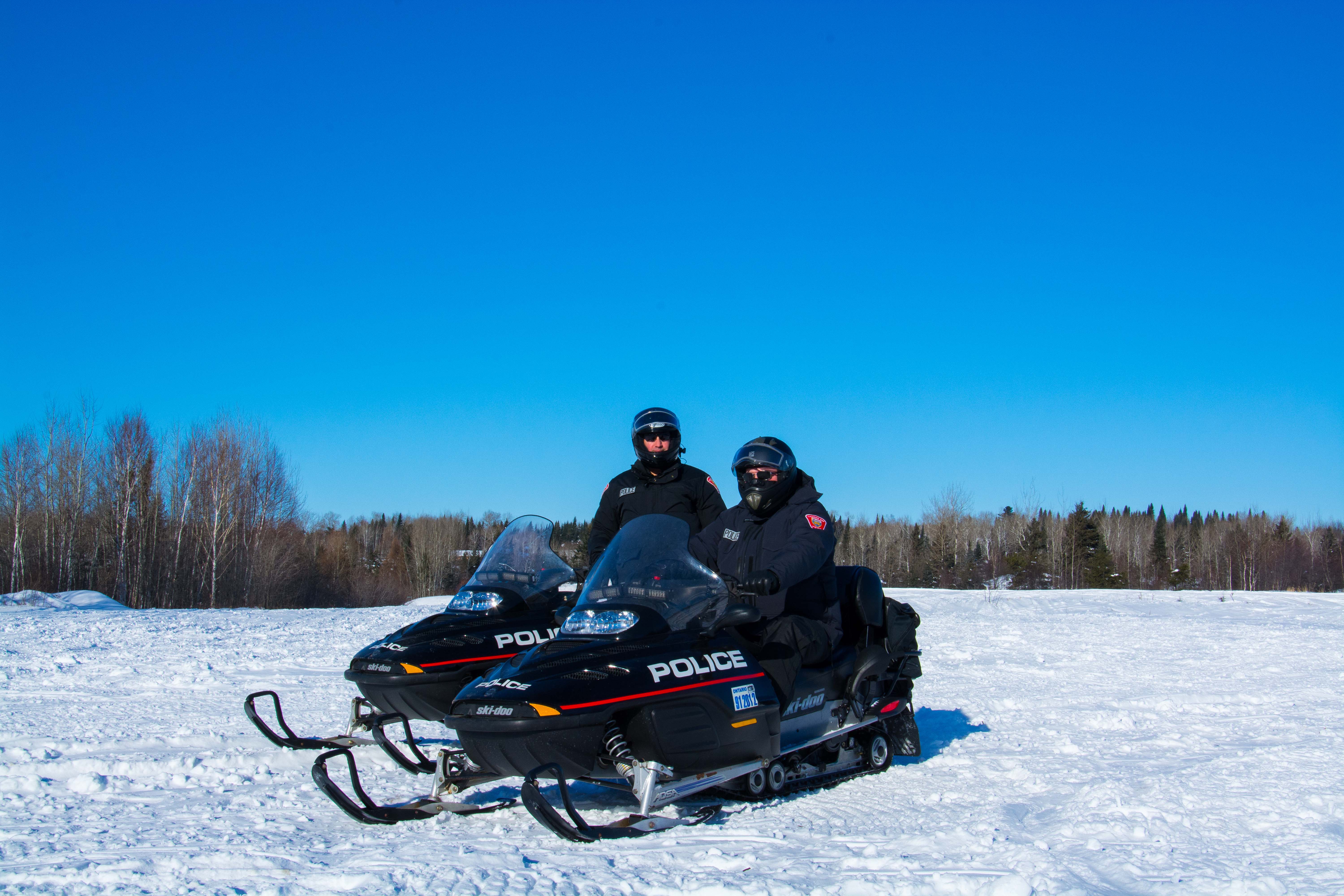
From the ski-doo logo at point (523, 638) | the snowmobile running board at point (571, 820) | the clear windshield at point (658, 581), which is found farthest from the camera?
the ski-doo logo at point (523, 638)

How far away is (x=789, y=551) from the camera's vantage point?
453 cm

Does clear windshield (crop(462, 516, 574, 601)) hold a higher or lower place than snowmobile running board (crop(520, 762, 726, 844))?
higher

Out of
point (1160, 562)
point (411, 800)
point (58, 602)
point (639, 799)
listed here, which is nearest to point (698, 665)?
point (639, 799)

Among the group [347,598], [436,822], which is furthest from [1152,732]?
[347,598]

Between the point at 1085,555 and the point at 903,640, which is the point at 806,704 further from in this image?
the point at 1085,555

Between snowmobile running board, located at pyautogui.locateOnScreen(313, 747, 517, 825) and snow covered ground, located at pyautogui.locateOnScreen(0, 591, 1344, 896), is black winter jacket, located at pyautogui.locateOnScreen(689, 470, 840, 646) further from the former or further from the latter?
snowmobile running board, located at pyautogui.locateOnScreen(313, 747, 517, 825)

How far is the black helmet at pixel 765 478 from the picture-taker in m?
4.86

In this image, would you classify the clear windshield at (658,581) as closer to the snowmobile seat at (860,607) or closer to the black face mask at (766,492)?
the black face mask at (766,492)

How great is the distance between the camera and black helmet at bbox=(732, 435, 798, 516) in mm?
4863

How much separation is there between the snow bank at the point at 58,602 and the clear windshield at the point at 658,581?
13813 mm

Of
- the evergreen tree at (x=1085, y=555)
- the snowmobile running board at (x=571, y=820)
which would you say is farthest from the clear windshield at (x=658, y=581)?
the evergreen tree at (x=1085, y=555)

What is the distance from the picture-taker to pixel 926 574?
Result: 147 feet

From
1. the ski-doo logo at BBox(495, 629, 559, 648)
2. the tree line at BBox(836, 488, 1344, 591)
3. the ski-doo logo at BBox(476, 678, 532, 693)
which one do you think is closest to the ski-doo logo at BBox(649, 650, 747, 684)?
the ski-doo logo at BBox(476, 678, 532, 693)

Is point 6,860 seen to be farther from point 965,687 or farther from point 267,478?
point 267,478
